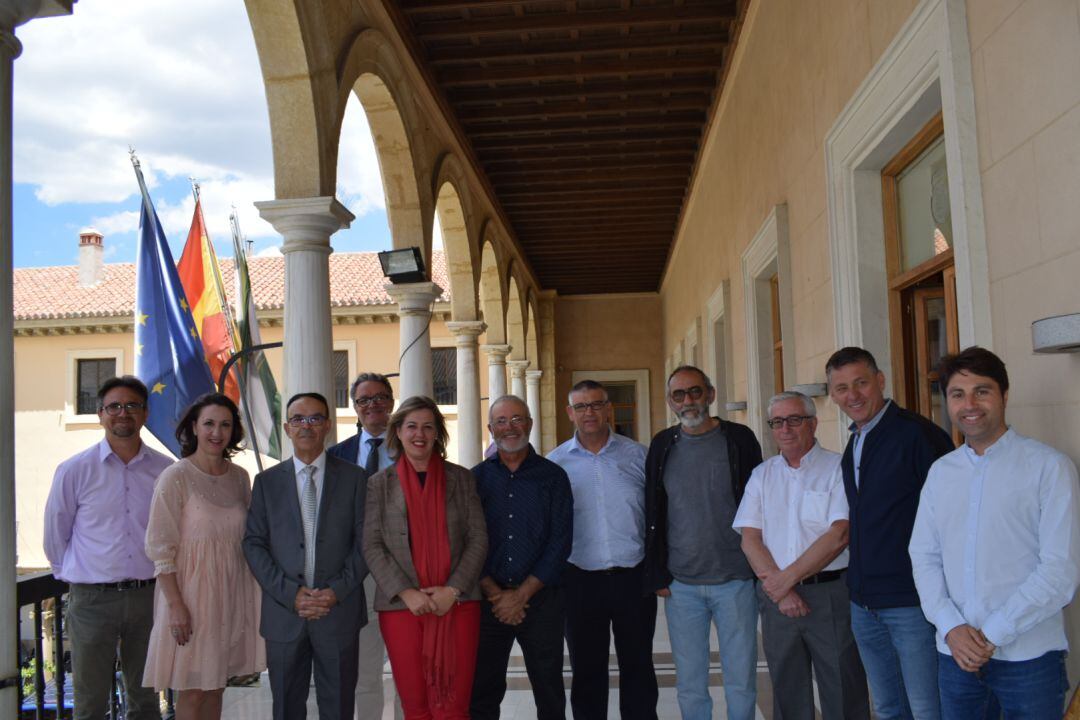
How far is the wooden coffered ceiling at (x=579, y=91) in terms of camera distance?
6.12 metres

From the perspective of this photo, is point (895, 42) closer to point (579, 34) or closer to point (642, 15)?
point (642, 15)

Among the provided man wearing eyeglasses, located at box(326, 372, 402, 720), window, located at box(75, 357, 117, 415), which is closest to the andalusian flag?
man wearing eyeglasses, located at box(326, 372, 402, 720)

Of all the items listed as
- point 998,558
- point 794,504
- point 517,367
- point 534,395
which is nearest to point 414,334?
point 794,504

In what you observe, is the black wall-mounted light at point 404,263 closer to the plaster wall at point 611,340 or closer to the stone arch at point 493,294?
the stone arch at point 493,294

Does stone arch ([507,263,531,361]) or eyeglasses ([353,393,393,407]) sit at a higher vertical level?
stone arch ([507,263,531,361])

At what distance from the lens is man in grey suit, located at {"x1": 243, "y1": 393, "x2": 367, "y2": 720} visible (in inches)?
109

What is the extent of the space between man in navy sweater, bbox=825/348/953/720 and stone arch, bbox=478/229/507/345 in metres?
8.64

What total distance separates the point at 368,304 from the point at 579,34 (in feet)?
49.9

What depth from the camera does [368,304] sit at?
21.0m

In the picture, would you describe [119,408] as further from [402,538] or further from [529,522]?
[529,522]

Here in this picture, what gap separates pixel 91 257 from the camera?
75.6 ft

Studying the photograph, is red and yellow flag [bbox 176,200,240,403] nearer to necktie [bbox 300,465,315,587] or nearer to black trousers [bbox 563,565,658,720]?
necktie [bbox 300,465,315,587]

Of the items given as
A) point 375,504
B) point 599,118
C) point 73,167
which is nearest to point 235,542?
point 375,504

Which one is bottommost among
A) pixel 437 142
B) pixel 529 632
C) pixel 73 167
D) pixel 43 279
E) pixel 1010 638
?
pixel 529 632
